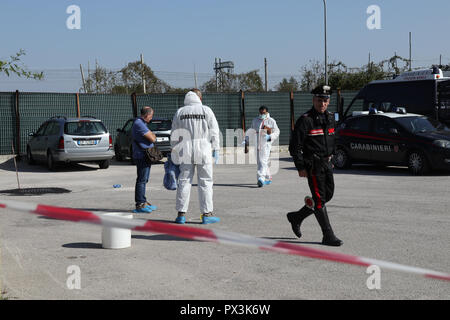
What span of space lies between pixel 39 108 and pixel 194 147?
562 inches

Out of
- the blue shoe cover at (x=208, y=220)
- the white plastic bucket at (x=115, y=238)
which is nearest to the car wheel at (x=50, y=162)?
the blue shoe cover at (x=208, y=220)

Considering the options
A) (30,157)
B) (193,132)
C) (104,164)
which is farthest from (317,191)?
(30,157)

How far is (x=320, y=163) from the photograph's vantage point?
6953 mm

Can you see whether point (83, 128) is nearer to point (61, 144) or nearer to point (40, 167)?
point (61, 144)

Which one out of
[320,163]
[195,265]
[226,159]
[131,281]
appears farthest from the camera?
[226,159]

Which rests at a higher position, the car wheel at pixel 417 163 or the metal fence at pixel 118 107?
the metal fence at pixel 118 107

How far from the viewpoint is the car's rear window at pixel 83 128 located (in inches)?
688

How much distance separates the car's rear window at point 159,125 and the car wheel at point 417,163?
314 inches

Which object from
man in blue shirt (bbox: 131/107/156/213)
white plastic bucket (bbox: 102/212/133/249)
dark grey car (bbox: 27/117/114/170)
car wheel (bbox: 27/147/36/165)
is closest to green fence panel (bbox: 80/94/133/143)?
car wheel (bbox: 27/147/36/165)

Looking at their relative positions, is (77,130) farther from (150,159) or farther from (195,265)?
(195,265)

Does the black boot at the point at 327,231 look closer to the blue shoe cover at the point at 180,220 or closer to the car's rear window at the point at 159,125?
the blue shoe cover at the point at 180,220

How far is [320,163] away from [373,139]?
30.0ft

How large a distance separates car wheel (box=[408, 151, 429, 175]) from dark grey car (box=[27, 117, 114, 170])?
873cm

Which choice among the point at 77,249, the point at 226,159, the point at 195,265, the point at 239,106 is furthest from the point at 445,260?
the point at 239,106
